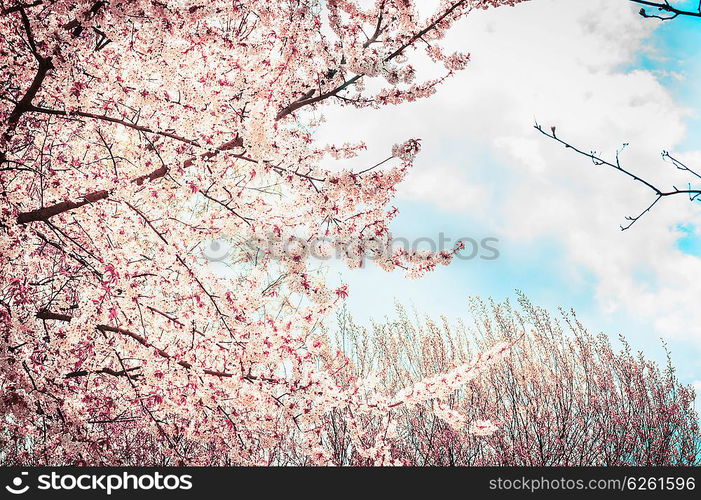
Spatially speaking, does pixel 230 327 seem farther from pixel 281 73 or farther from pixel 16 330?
pixel 281 73

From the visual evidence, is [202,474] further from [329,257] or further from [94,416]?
[94,416]

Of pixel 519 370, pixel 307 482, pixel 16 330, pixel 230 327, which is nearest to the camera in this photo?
pixel 307 482

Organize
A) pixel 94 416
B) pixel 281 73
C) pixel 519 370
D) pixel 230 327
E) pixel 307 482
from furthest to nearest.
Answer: pixel 519 370
pixel 94 416
pixel 281 73
pixel 230 327
pixel 307 482

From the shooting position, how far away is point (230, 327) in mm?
3738

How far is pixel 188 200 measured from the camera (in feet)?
13.4

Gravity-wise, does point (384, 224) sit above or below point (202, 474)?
above

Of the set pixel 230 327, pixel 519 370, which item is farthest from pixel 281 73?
pixel 519 370

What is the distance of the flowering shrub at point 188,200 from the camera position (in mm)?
3352

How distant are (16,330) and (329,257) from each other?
2.24 meters

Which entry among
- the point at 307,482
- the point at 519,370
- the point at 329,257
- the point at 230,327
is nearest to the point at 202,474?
the point at 307,482

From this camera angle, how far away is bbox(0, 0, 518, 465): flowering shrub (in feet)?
11.0

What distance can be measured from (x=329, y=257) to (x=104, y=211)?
6.14ft

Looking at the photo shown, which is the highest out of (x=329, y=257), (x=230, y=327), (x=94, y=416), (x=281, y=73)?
(x=281, y=73)

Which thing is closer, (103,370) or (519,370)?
→ (103,370)
